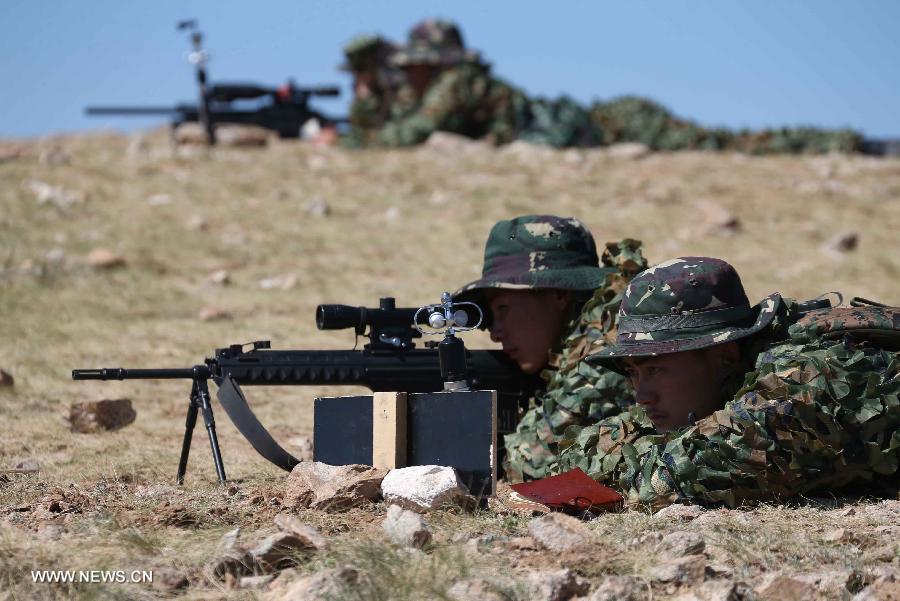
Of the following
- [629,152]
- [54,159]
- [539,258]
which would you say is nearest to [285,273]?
[54,159]

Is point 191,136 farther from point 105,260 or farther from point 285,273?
point 285,273

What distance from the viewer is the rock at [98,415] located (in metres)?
7.75

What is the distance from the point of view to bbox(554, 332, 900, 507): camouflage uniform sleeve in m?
4.82

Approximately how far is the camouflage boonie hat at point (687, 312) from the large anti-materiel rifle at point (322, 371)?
3.88ft

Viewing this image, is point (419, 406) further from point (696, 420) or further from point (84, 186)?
point (84, 186)

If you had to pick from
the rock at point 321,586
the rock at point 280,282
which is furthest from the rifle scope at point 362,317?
the rock at point 280,282

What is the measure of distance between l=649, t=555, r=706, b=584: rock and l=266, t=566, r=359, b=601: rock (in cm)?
90

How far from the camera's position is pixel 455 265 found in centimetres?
1400

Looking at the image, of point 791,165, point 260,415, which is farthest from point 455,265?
point 791,165

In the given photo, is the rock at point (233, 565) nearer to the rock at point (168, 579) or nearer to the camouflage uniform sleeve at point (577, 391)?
the rock at point (168, 579)

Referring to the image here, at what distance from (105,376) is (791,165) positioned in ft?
52.9

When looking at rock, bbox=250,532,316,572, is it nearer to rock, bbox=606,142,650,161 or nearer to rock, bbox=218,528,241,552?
rock, bbox=218,528,241,552

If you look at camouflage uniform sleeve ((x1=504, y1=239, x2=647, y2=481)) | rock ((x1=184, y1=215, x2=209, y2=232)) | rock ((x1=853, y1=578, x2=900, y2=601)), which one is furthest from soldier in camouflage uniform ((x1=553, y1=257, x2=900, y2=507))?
rock ((x1=184, y1=215, x2=209, y2=232))

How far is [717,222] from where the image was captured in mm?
15570
